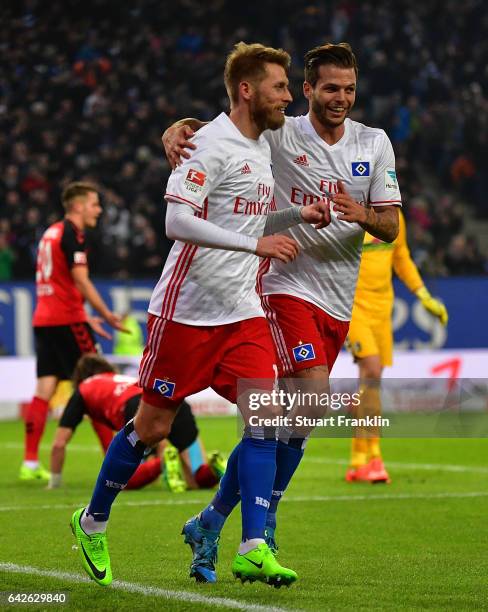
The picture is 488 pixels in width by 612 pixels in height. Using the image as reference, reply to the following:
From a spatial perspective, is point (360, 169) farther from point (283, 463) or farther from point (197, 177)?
point (283, 463)

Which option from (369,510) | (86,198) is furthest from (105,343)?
(369,510)

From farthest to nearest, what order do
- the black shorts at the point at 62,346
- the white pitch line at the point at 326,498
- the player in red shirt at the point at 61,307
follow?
1. the black shorts at the point at 62,346
2. the player in red shirt at the point at 61,307
3. the white pitch line at the point at 326,498

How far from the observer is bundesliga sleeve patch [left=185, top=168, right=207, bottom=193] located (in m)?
4.95

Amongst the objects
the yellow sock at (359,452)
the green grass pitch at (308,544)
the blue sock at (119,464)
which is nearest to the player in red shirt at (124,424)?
the green grass pitch at (308,544)

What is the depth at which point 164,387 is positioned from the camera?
16.8 feet

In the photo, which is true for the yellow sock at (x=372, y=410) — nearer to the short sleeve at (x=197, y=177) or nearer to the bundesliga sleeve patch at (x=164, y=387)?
the bundesliga sleeve patch at (x=164, y=387)

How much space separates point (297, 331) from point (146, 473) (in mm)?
3797

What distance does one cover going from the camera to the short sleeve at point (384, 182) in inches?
225

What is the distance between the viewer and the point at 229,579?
5383 millimetres

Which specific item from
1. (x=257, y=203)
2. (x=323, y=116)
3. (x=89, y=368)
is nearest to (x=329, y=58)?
(x=323, y=116)

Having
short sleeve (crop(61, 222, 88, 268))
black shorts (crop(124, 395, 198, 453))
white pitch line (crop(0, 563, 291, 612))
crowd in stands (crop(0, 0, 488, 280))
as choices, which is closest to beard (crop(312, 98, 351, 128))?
white pitch line (crop(0, 563, 291, 612))

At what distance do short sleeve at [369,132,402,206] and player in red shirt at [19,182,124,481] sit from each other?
4.92 meters

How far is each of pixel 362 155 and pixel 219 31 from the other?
18.9 m

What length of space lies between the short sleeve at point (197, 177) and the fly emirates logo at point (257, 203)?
0.14 metres
